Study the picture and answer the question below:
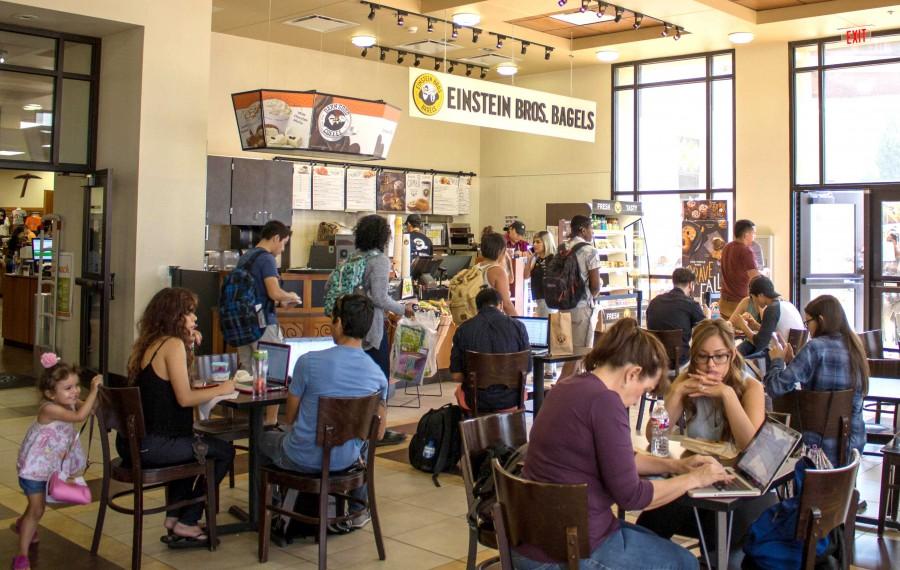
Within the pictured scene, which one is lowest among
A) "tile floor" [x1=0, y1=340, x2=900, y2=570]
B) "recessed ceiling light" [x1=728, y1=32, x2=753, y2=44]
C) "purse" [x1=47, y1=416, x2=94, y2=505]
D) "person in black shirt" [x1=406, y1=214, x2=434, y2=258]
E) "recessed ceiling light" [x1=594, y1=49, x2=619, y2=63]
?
"tile floor" [x1=0, y1=340, x2=900, y2=570]

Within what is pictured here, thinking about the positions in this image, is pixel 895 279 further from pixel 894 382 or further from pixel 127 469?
pixel 127 469

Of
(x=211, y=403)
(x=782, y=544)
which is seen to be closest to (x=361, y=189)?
(x=211, y=403)

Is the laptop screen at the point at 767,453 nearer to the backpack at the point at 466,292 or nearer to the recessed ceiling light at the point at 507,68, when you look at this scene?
the backpack at the point at 466,292

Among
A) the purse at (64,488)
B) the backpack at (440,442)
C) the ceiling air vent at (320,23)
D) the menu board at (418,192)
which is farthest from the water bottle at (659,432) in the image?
the menu board at (418,192)

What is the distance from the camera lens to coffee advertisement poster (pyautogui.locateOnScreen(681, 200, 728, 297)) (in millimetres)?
11898

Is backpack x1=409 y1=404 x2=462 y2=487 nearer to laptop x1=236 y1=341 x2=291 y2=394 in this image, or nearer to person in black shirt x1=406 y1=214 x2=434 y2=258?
laptop x1=236 y1=341 x2=291 y2=394

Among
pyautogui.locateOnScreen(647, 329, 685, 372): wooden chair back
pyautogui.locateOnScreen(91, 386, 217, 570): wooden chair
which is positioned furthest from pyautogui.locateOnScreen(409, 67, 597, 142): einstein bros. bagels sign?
pyautogui.locateOnScreen(91, 386, 217, 570): wooden chair

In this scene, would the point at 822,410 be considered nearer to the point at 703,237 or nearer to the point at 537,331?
the point at 537,331

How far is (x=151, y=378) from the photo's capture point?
4129 mm

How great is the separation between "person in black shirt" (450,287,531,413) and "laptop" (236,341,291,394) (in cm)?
115

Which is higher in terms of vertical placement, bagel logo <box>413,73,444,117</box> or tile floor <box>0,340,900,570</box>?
bagel logo <box>413,73,444,117</box>

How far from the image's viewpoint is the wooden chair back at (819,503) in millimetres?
2645

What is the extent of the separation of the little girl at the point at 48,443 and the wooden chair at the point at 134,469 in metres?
0.14

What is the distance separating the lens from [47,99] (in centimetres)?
805
